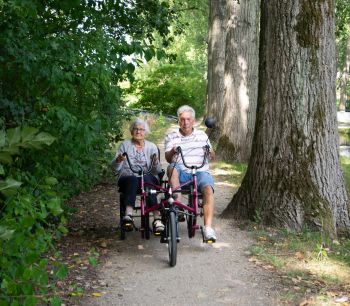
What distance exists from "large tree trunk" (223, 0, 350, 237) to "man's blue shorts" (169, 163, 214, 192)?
106 cm

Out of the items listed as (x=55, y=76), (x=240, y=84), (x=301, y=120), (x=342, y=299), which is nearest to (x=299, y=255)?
(x=342, y=299)

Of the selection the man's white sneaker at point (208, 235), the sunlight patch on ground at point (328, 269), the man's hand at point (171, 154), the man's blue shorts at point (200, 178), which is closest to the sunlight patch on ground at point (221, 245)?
the man's white sneaker at point (208, 235)

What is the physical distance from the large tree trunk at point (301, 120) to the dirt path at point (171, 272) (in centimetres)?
79

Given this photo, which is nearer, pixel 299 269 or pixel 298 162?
pixel 299 269

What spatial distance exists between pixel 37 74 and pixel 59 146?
2.35 feet

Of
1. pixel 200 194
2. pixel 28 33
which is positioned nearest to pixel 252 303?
pixel 200 194

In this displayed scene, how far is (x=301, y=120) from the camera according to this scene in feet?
23.4

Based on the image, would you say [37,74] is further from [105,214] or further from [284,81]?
[105,214]

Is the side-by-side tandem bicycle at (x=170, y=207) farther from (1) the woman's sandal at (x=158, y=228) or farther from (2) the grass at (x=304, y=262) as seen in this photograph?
(2) the grass at (x=304, y=262)

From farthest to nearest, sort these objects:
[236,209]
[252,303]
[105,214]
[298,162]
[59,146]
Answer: [105,214]
[236,209]
[298,162]
[59,146]
[252,303]

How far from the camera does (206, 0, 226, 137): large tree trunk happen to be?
60.7ft

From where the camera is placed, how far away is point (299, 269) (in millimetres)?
5914

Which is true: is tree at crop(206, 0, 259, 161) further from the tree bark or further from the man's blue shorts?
the man's blue shorts

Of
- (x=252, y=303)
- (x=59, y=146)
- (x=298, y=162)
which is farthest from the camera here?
(x=298, y=162)
